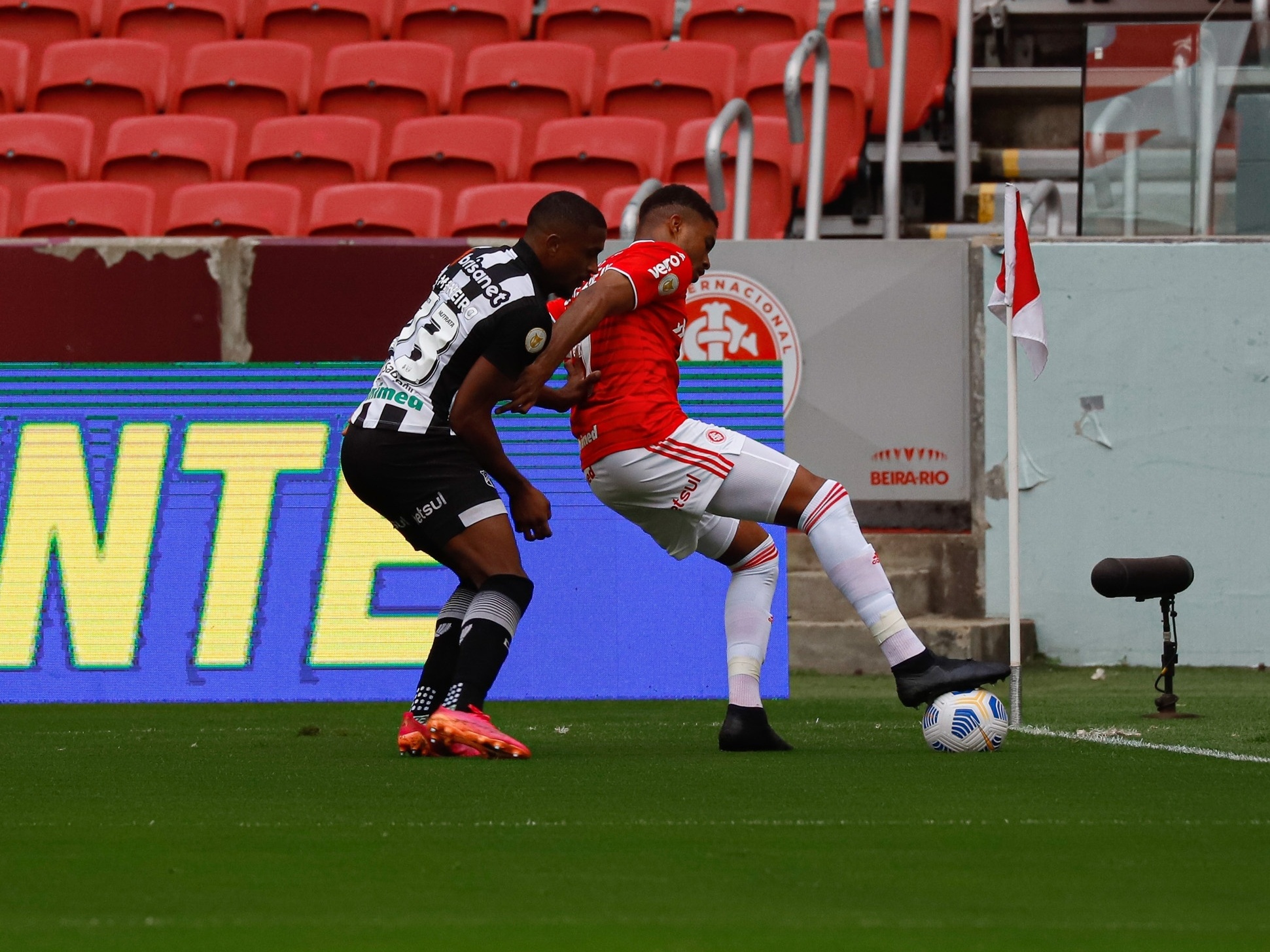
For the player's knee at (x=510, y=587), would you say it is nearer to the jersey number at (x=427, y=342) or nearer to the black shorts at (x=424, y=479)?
the black shorts at (x=424, y=479)

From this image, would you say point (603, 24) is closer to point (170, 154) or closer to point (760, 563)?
point (170, 154)

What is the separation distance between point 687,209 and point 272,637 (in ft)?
11.3

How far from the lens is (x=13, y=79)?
43.5 feet

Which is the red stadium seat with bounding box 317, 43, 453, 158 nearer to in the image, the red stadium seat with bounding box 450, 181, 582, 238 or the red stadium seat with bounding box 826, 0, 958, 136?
the red stadium seat with bounding box 450, 181, 582, 238

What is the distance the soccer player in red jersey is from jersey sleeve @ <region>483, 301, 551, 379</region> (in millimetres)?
59

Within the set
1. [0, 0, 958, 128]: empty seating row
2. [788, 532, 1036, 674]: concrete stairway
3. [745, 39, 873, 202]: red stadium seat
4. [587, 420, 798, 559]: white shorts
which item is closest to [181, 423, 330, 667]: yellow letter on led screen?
[788, 532, 1036, 674]: concrete stairway

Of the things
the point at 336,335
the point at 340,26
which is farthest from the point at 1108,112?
the point at 340,26

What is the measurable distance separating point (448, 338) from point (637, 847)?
2376 mm

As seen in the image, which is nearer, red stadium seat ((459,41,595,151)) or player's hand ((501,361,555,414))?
player's hand ((501,361,555,414))

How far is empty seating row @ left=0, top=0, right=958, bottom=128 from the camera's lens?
13094mm

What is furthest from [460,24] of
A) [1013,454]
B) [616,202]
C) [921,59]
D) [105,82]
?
[1013,454]

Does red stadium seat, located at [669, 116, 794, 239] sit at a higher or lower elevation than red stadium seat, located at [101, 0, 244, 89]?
lower

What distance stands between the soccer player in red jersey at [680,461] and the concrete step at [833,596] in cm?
401

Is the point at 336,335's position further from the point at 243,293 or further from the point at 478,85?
the point at 478,85
